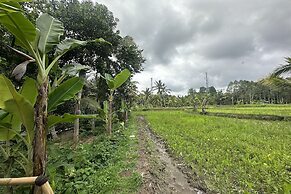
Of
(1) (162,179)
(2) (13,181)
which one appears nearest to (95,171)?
(1) (162,179)


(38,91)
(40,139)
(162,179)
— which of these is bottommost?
(162,179)

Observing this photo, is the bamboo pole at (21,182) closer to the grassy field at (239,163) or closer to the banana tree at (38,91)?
the banana tree at (38,91)

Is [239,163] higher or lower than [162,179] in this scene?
higher

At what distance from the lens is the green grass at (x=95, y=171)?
3371 mm

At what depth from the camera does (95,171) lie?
456 cm

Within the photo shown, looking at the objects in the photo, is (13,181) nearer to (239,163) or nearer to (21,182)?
(21,182)

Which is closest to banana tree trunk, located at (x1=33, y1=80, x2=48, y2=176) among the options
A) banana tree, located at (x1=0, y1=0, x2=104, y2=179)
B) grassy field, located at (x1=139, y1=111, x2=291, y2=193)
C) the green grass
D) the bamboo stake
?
banana tree, located at (x1=0, y1=0, x2=104, y2=179)

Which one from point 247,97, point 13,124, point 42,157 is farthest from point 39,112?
point 247,97

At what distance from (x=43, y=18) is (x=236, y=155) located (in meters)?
6.24

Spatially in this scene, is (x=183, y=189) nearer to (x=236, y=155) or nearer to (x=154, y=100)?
(x=236, y=155)

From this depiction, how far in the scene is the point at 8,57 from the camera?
5.48 metres

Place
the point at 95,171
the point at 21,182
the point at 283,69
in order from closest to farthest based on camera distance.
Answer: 1. the point at 21,182
2. the point at 95,171
3. the point at 283,69

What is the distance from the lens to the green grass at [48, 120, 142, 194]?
337 cm

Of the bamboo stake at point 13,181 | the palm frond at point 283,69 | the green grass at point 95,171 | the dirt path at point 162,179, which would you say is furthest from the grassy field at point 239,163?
the palm frond at point 283,69
